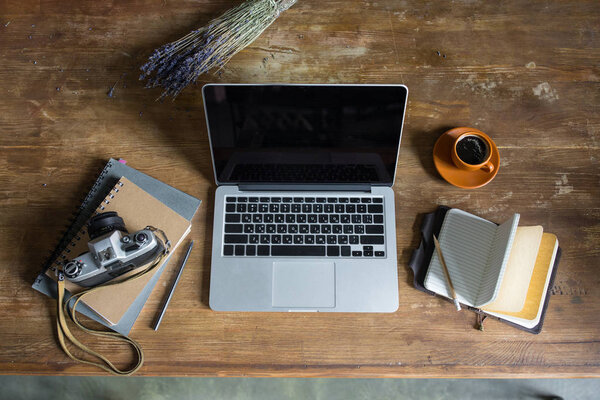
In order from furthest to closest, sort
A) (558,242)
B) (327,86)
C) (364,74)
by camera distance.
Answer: (364,74) → (558,242) → (327,86)

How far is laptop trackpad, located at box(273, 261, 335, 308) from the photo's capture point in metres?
0.93

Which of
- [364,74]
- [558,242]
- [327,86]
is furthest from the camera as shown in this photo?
[364,74]

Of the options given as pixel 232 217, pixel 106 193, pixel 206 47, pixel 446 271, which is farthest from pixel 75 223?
pixel 446 271

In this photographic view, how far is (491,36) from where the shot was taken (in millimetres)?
1103

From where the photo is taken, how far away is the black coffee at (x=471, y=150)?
1.00m

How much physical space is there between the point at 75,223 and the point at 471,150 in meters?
0.95

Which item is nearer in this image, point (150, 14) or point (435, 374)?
point (435, 374)

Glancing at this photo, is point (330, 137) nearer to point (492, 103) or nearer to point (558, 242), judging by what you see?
point (492, 103)

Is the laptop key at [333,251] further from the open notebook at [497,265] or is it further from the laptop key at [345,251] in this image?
the open notebook at [497,265]

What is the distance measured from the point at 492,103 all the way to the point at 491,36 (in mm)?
189

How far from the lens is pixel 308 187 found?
3.22ft

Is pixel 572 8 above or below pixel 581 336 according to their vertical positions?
above

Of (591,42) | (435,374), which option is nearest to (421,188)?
(435,374)

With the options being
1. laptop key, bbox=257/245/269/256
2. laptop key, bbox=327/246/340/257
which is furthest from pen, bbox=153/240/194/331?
laptop key, bbox=327/246/340/257
